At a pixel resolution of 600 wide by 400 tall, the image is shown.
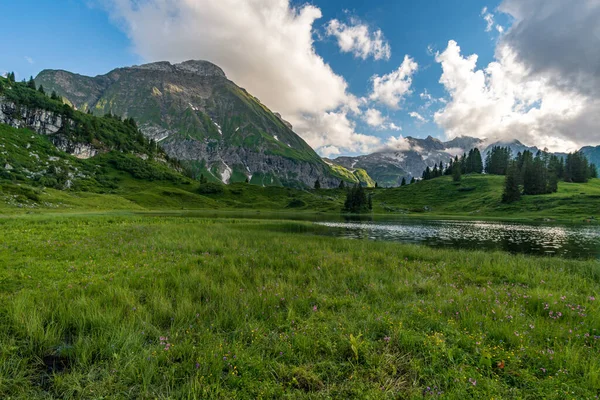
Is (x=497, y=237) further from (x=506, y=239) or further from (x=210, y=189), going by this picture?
(x=210, y=189)


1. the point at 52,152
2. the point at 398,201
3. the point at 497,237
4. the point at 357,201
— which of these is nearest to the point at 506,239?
the point at 497,237

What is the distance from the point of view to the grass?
191 inches

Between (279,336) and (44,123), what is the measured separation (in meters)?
271

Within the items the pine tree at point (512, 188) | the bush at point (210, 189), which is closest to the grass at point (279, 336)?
the pine tree at point (512, 188)

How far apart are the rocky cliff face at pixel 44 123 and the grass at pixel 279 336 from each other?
775ft

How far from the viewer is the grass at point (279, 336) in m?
4.85

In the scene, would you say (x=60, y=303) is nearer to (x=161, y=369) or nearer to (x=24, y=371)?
(x=24, y=371)

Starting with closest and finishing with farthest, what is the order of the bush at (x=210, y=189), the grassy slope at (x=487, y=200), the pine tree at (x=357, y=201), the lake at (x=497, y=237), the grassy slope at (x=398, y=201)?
the lake at (x=497, y=237) → the grassy slope at (x=398, y=201) → the grassy slope at (x=487, y=200) → the pine tree at (x=357, y=201) → the bush at (x=210, y=189)

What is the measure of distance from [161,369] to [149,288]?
5544 millimetres

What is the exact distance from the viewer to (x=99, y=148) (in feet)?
652

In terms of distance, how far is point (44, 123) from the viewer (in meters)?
187

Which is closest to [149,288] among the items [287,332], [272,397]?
[287,332]

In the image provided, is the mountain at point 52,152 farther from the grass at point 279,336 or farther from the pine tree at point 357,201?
the grass at point 279,336

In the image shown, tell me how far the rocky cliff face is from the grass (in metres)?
236
